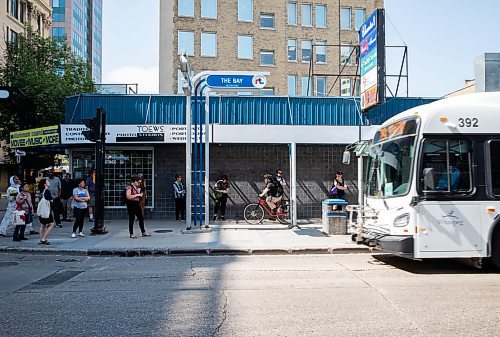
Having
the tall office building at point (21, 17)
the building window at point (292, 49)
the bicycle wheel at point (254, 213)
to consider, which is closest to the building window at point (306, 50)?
the building window at point (292, 49)

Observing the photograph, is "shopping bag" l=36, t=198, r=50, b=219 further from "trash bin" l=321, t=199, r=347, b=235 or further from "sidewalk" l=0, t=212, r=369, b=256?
"trash bin" l=321, t=199, r=347, b=235

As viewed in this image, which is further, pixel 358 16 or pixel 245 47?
pixel 358 16

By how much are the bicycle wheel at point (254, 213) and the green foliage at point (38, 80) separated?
1389 centimetres

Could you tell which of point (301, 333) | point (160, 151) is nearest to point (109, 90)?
point (160, 151)

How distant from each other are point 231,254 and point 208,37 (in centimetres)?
3349

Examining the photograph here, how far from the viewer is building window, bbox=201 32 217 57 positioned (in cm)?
4134

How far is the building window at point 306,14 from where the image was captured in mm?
44281

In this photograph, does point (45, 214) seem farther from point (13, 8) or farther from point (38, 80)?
point (13, 8)

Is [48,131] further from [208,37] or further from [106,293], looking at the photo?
[208,37]

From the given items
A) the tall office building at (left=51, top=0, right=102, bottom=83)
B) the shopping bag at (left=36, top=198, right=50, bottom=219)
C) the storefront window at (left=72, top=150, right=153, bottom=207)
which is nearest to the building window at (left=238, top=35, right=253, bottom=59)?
the storefront window at (left=72, top=150, right=153, bottom=207)

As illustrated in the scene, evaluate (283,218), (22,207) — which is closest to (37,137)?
(22,207)

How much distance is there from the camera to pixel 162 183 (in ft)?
57.0

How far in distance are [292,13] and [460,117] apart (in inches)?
1498

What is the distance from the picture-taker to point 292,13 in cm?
4416
